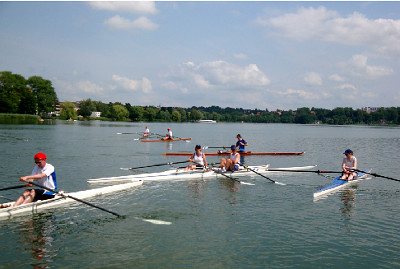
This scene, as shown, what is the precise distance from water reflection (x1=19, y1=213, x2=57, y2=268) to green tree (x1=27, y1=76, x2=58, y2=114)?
101 meters

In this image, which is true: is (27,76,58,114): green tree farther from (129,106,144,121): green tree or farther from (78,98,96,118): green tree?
(78,98,96,118): green tree

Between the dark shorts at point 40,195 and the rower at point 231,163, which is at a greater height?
the rower at point 231,163

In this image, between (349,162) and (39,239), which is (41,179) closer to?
(39,239)

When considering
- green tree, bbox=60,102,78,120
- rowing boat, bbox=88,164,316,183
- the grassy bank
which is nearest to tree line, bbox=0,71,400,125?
green tree, bbox=60,102,78,120

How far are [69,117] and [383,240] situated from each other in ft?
437

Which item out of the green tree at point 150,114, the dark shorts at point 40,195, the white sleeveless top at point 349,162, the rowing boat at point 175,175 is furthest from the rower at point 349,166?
the green tree at point 150,114

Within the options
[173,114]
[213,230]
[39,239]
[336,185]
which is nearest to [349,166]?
[336,185]

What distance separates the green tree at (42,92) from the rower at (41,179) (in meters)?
100

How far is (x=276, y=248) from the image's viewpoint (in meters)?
7.80

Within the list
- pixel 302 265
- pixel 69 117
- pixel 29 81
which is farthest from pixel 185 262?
pixel 69 117

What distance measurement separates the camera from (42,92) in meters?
101

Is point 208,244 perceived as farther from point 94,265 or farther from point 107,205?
point 107,205

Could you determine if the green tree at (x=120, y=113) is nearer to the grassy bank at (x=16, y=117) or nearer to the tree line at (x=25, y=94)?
the tree line at (x=25, y=94)

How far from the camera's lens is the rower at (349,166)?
14.5 metres
